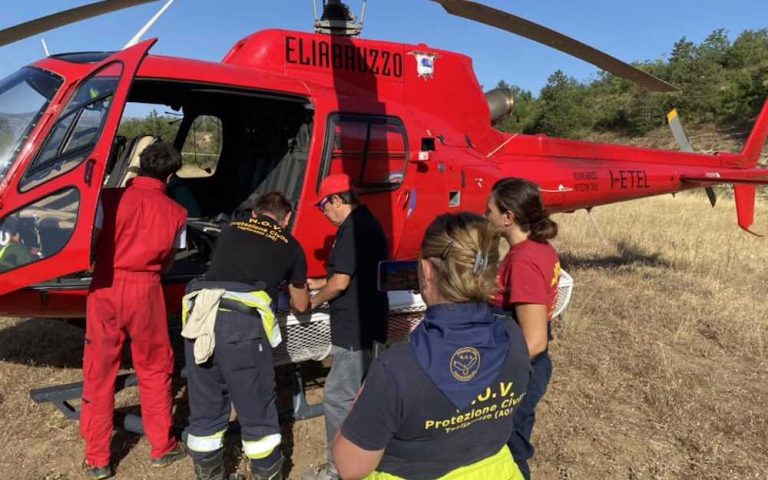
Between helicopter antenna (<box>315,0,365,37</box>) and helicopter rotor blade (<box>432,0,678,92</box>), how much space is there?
1.80 meters

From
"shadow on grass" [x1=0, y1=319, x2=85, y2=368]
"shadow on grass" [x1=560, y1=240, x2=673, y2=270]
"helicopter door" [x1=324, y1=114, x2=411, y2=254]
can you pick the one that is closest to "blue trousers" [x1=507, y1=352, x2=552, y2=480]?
"helicopter door" [x1=324, y1=114, x2=411, y2=254]

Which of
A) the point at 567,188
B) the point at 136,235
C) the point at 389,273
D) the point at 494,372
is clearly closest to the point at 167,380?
the point at 136,235

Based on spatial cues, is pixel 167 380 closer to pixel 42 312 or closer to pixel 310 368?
pixel 42 312

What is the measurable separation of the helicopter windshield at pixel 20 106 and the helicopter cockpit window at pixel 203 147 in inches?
85.8

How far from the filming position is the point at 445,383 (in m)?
1.36

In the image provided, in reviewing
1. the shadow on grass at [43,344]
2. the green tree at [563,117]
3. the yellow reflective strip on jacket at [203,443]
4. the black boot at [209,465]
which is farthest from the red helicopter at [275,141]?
the green tree at [563,117]

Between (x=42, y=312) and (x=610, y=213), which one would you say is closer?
(x=42, y=312)

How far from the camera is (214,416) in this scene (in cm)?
292

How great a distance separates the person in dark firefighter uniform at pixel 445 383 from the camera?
1.35 metres

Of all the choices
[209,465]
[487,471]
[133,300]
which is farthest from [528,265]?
[133,300]

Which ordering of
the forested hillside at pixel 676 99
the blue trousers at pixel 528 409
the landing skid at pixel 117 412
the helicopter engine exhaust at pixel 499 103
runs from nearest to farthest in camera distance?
the blue trousers at pixel 528 409 → the landing skid at pixel 117 412 → the helicopter engine exhaust at pixel 499 103 → the forested hillside at pixel 676 99

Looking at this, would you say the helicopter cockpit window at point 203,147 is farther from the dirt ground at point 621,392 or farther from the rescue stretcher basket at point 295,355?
the rescue stretcher basket at point 295,355

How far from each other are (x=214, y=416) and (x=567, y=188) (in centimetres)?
544

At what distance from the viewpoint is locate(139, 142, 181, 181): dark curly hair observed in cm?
316
